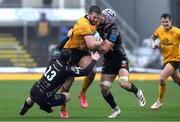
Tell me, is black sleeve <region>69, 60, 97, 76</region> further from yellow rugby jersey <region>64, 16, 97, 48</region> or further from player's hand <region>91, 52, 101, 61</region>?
yellow rugby jersey <region>64, 16, 97, 48</region>

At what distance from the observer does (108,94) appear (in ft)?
47.2

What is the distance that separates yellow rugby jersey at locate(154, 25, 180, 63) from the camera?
1631 cm

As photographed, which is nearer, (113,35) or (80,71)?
(80,71)

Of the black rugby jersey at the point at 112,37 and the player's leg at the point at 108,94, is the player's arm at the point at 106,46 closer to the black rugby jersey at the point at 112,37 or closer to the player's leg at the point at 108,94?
the black rugby jersey at the point at 112,37

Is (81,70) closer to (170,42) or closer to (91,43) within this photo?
(91,43)

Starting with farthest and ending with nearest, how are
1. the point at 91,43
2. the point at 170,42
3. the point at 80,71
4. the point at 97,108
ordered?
the point at 170,42, the point at 97,108, the point at 91,43, the point at 80,71

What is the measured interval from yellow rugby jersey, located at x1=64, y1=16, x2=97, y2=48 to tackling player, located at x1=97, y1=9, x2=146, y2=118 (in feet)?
0.96

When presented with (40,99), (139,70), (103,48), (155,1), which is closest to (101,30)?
(103,48)

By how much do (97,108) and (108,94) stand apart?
1640 mm

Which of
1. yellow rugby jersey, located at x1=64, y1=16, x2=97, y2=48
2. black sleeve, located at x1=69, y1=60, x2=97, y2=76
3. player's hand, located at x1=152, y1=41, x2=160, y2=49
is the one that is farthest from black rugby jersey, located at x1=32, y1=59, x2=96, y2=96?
player's hand, located at x1=152, y1=41, x2=160, y2=49

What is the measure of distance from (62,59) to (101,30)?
139 centimetres

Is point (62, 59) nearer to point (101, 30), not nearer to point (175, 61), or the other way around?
point (101, 30)

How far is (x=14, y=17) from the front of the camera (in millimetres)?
34094

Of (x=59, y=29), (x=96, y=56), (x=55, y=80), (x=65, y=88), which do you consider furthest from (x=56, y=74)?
(x=59, y=29)
